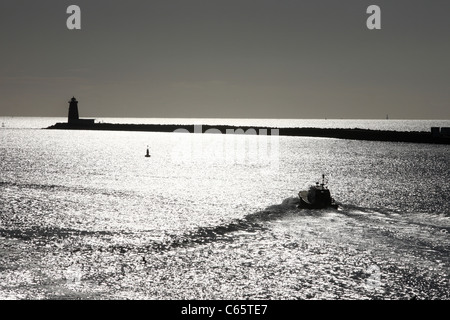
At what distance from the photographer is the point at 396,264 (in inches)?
945

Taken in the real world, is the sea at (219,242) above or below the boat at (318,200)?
below

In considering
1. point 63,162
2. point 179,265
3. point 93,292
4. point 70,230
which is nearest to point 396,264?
point 179,265

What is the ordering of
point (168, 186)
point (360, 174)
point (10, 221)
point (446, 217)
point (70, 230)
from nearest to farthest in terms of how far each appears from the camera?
point (70, 230), point (10, 221), point (446, 217), point (168, 186), point (360, 174)

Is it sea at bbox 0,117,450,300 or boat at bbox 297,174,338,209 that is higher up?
boat at bbox 297,174,338,209

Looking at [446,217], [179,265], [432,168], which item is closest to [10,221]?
[179,265]

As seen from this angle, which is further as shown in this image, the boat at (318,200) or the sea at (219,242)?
the boat at (318,200)

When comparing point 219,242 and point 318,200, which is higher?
point 318,200

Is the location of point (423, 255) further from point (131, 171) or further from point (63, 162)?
point (63, 162)

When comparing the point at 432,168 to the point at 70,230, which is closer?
the point at 70,230

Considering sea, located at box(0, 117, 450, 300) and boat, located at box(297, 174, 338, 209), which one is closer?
sea, located at box(0, 117, 450, 300)

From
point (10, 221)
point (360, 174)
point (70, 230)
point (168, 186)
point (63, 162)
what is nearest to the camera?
point (70, 230)

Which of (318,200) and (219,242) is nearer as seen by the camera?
(219,242)

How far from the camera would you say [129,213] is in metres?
38.2
